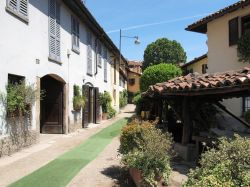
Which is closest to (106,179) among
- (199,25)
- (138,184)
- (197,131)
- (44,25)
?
(138,184)

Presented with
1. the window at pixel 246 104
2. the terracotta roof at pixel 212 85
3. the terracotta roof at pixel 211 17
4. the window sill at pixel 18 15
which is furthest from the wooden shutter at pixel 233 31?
the window sill at pixel 18 15

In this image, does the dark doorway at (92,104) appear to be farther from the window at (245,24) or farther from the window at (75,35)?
the window at (245,24)

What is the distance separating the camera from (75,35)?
57.1 feet

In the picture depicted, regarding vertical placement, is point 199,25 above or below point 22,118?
above

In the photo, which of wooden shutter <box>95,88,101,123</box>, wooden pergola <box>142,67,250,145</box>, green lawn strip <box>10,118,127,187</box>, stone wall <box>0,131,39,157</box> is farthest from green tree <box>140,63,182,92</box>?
wooden pergola <box>142,67,250,145</box>

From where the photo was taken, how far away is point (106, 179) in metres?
7.93

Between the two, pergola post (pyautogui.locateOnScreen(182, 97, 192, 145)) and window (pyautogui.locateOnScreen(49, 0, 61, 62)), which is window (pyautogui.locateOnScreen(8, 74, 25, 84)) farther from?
pergola post (pyautogui.locateOnScreen(182, 97, 192, 145))

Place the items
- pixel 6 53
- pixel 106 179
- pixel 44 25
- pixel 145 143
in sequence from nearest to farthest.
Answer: pixel 145 143 → pixel 106 179 → pixel 6 53 → pixel 44 25

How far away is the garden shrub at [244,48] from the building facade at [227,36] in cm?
39

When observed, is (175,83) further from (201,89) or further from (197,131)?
(197,131)

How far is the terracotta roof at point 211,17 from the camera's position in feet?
45.8

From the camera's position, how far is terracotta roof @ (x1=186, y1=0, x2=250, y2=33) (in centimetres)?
1397

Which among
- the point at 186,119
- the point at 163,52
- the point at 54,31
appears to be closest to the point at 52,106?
the point at 54,31

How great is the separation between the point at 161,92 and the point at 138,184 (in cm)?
311
